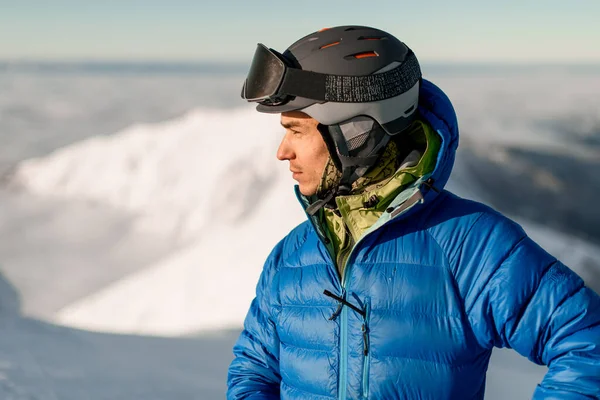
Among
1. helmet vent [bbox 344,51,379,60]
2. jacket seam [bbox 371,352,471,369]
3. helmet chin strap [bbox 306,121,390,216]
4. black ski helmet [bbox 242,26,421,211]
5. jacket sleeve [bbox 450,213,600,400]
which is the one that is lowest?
jacket seam [bbox 371,352,471,369]

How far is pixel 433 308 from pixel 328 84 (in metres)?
0.59

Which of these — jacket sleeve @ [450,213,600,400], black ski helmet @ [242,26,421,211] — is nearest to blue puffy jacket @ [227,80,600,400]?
jacket sleeve @ [450,213,600,400]

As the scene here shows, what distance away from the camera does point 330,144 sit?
170 centimetres

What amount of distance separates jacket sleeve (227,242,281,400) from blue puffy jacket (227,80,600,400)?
0.16 feet

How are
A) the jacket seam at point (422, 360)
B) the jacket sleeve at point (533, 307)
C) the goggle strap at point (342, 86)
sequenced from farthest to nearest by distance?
1. the goggle strap at point (342, 86)
2. the jacket seam at point (422, 360)
3. the jacket sleeve at point (533, 307)

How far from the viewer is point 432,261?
153 centimetres

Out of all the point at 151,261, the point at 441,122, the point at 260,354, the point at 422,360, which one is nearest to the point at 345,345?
the point at 422,360

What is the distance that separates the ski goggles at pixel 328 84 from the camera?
5.50 feet

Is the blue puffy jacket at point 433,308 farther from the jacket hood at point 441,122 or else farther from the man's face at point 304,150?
the man's face at point 304,150

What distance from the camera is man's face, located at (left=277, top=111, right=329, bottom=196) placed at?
5.56 feet

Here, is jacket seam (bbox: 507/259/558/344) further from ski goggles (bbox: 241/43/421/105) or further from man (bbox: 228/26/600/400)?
ski goggles (bbox: 241/43/421/105)

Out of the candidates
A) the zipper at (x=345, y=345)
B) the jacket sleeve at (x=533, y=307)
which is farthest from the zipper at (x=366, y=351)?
the jacket sleeve at (x=533, y=307)

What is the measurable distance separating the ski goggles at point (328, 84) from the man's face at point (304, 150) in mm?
58

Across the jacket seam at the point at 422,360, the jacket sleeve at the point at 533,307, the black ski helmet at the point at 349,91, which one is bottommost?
the jacket seam at the point at 422,360
